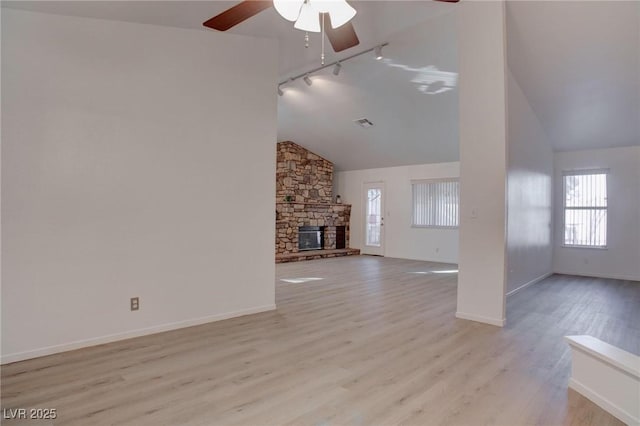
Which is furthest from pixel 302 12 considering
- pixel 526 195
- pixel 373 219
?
pixel 373 219

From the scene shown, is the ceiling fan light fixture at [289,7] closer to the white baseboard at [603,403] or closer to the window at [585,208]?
the white baseboard at [603,403]

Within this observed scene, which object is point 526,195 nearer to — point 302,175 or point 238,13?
point 238,13

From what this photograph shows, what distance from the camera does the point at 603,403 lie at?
207cm

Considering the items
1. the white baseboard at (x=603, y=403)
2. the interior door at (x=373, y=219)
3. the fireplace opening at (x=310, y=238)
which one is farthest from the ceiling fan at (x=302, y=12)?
the interior door at (x=373, y=219)

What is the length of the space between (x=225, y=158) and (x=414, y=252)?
6.25 m

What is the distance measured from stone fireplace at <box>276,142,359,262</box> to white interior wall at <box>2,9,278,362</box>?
15.5 ft

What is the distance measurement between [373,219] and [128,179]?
7.32m

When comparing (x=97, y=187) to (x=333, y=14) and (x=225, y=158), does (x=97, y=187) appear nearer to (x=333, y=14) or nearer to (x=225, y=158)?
(x=225, y=158)

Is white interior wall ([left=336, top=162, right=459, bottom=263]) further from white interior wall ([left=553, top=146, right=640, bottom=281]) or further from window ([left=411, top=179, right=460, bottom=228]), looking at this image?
white interior wall ([left=553, top=146, right=640, bottom=281])

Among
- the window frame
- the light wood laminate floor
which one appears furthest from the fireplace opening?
the window frame

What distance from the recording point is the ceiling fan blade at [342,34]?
8.18 ft

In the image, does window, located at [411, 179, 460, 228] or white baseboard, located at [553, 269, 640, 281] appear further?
window, located at [411, 179, 460, 228]

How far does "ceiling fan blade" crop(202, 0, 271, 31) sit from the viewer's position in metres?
2.18

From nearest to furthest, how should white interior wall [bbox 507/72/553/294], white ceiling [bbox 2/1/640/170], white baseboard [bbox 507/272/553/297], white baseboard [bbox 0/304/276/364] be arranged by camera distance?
white baseboard [bbox 0/304/276/364] → white ceiling [bbox 2/1/640/170] → white interior wall [bbox 507/72/553/294] → white baseboard [bbox 507/272/553/297]
